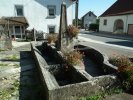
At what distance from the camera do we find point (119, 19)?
34.8m

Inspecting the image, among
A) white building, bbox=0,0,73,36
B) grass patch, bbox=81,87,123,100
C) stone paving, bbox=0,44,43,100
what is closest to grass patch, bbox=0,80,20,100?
stone paving, bbox=0,44,43,100

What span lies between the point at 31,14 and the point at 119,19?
757 inches

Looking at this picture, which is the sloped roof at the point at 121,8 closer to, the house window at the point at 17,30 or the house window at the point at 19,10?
the house window at the point at 19,10

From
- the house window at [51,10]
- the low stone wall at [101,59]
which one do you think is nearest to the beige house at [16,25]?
the house window at [51,10]

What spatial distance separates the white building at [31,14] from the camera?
2311cm

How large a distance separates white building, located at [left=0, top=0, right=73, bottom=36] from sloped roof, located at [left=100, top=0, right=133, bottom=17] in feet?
45.3

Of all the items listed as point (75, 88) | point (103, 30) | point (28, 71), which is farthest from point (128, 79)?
point (103, 30)

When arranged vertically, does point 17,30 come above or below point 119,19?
below

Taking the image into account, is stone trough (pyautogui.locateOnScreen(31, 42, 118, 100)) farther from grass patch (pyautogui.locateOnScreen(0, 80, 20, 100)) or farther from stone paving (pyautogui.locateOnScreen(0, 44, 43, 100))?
grass patch (pyautogui.locateOnScreen(0, 80, 20, 100))

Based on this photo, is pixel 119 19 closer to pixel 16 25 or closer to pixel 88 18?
pixel 16 25

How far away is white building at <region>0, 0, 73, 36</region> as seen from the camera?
23.1 meters

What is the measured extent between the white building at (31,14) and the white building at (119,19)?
12433 mm

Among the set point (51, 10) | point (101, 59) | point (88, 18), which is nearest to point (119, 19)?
point (51, 10)

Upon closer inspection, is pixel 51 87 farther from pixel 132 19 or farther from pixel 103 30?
pixel 103 30
